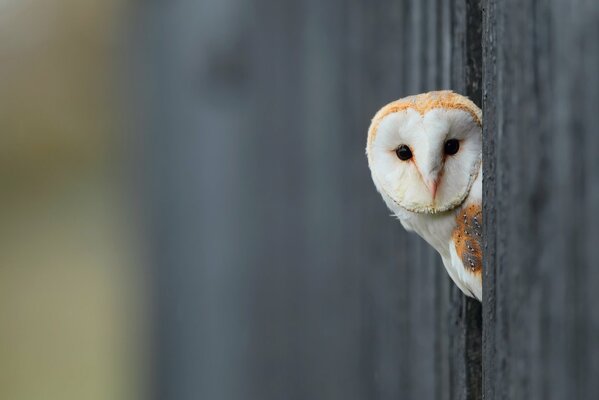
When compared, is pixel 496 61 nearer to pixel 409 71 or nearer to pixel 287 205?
pixel 409 71

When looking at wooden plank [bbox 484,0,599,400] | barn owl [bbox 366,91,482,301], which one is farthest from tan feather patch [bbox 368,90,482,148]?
wooden plank [bbox 484,0,599,400]

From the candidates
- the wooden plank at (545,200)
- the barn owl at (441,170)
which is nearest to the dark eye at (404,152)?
the barn owl at (441,170)

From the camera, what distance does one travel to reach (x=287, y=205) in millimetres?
1405

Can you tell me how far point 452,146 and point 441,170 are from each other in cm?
2

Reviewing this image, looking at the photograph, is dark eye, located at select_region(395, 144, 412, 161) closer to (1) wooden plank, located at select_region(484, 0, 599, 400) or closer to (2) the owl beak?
(2) the owl beak

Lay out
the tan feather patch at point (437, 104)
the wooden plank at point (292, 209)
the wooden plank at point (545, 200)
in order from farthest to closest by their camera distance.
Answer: the wooden plank at point (292, 209), the tan feather patch at point (437, 104), the wooden plank at point (545, 200)

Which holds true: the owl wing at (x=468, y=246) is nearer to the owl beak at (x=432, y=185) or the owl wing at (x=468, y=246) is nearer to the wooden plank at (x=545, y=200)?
the owl beak at (x=432, y=185)

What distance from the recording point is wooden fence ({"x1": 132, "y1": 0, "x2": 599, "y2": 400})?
42 centimetres

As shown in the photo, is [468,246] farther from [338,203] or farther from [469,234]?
[338,203]

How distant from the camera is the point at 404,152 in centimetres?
78

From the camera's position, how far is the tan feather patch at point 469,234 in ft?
2.33

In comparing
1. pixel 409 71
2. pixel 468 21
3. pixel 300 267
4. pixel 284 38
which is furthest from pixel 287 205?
pixel 468 21

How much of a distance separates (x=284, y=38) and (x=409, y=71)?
58cm

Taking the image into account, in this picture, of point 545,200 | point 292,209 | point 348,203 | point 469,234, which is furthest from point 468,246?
point 292,209
